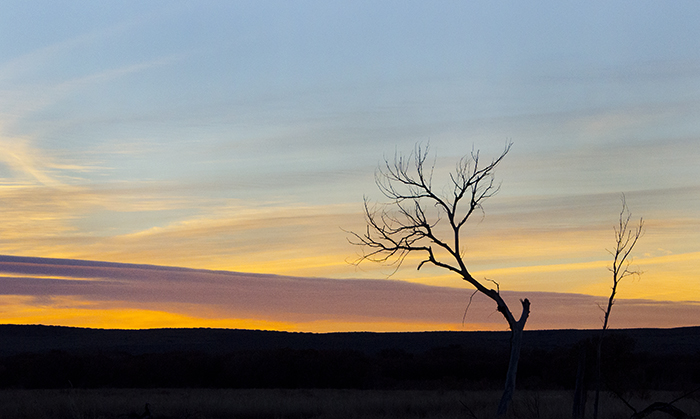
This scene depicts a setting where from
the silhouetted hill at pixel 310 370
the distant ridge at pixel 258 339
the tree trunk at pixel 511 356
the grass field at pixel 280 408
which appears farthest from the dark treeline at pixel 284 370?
the distant ridge at pixel 258 339

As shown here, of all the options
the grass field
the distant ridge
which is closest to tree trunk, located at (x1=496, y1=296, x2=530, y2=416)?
the grass field

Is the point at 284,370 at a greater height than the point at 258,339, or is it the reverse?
the point at 258,339

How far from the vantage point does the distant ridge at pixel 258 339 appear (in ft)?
323

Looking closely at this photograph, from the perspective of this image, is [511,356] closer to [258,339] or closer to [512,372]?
[512,372]

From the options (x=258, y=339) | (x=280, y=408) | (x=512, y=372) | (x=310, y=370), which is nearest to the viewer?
(x=512, y=372)

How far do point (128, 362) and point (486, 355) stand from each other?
91.4 ft

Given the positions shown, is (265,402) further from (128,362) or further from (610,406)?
(128,362)

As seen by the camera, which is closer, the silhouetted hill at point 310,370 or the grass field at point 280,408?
the grass field at point 280,408

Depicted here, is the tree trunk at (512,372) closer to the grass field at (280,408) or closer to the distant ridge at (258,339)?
the grass field at (280,408)

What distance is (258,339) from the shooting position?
116m

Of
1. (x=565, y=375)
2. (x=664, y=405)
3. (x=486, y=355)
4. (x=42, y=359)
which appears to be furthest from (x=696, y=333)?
(x=664, y=405)

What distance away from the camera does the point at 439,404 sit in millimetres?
27266

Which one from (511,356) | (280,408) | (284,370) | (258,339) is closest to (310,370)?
(284,370)

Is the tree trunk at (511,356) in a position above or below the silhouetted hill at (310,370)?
above
